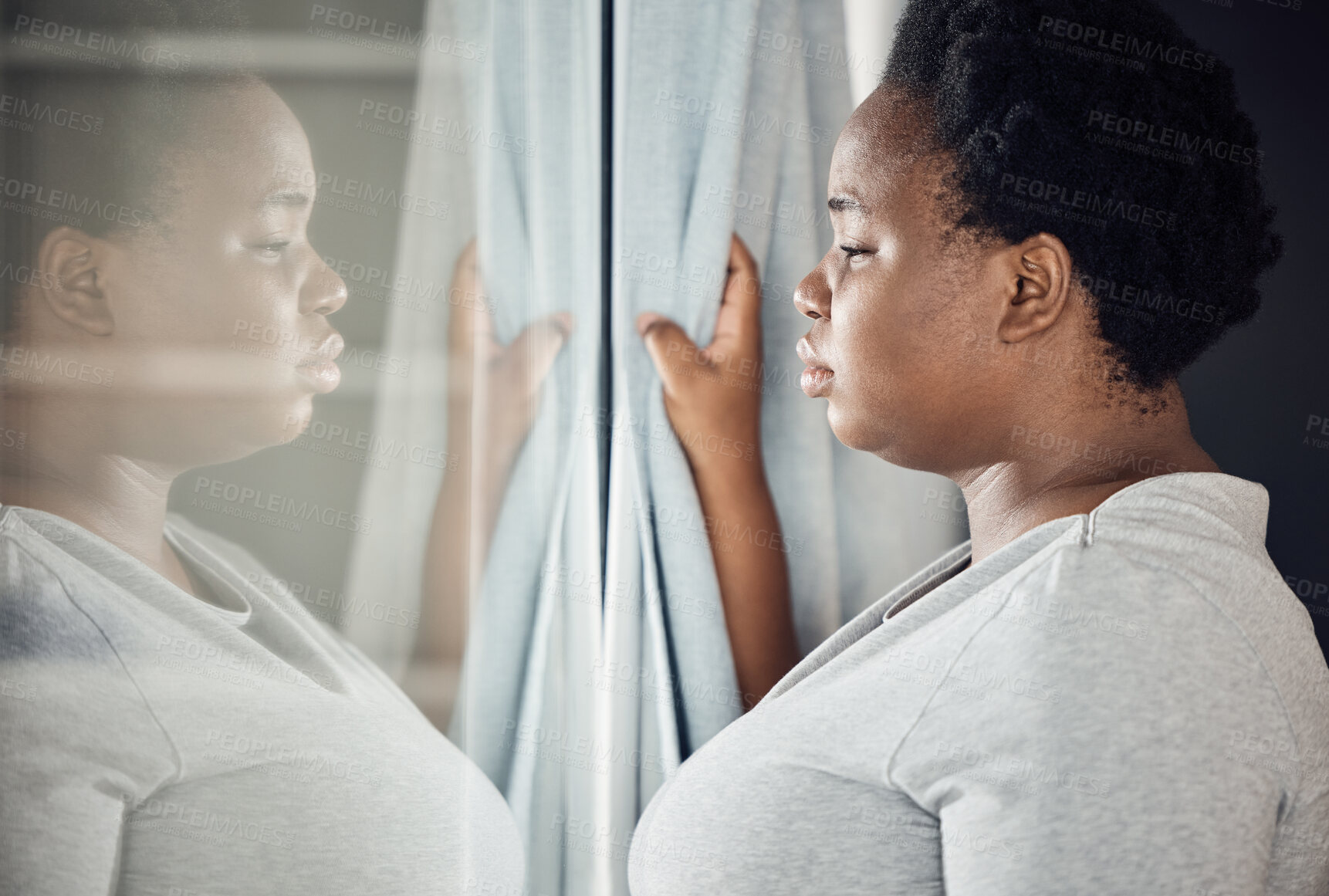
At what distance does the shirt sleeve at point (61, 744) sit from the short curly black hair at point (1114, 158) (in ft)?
2.90

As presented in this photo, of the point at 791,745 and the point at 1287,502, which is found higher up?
the point at 1287,502

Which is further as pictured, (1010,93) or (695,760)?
(695,760)

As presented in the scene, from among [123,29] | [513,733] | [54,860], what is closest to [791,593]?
[513,733]

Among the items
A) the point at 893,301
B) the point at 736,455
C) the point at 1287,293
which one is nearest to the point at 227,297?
the point at 736,455

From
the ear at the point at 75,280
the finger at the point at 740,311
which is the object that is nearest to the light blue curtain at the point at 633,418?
the finger at the point at 740,311

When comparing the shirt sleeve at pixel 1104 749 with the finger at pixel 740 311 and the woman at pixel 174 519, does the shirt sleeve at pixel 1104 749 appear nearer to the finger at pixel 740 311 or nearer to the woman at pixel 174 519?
the finger at pixel 740 311

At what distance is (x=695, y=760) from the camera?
3.01 ft

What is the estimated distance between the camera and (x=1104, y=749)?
70 centimetres

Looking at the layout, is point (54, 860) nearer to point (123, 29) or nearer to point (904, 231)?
point (123, 29)

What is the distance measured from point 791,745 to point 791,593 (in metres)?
0.21

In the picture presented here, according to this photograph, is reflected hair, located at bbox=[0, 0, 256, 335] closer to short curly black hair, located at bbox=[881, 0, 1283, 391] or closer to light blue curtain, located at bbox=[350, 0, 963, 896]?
light blue curtain, located at bbox=[350, 0, 963, 896]

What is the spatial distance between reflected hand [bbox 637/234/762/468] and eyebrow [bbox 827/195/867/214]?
0.13 m

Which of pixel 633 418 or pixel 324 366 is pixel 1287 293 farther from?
pixel 324 366

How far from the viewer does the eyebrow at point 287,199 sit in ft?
3.03
